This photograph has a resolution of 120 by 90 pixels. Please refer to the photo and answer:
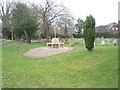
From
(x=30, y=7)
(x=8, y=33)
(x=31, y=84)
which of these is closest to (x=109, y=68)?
(x=31, y=84)

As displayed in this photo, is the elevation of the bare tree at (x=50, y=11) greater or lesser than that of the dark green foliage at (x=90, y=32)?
greater

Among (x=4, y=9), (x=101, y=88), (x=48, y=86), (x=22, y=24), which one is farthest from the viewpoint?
(x=4, y=9)

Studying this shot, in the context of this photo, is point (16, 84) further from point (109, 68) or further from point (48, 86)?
point (109, 68)

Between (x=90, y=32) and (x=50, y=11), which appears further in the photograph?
(x=50, y=11)

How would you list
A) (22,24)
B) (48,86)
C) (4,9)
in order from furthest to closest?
1. (4,9)
2. (22,24)
3. (48,86)

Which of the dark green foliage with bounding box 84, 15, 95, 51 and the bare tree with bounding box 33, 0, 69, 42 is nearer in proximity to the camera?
the dark green foliage with bounding box 84, 15, 95, 51

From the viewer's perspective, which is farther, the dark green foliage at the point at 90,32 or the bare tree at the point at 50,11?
the bare tree at the point at 50,11

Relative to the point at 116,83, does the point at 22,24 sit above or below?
above

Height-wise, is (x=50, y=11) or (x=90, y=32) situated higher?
(x=50, y=11)

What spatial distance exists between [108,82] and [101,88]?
2.25ft

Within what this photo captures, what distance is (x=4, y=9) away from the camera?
119 ft

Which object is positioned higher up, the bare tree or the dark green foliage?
the bare tree

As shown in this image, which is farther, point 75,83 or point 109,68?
point 109,68

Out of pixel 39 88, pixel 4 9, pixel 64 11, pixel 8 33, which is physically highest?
pixel 4 9
